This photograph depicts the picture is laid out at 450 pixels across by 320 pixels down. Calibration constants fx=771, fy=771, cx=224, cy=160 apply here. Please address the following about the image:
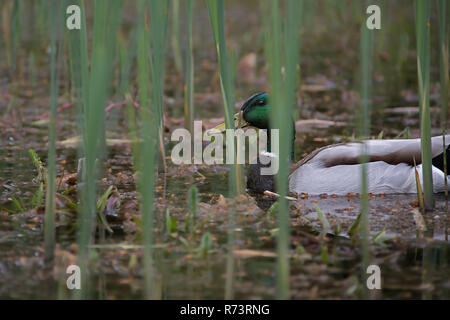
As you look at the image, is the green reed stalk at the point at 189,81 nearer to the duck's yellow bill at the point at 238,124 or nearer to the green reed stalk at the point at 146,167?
the duck's yellow bill at the point at 238,124

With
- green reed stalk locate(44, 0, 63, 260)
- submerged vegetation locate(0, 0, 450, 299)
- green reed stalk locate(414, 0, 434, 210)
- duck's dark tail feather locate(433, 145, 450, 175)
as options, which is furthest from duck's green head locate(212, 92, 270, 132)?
green reed stalk locate(44, 0, 63, 260)

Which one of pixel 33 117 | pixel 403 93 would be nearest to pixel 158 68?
pixel 33 117

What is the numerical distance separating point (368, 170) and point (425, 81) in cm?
128

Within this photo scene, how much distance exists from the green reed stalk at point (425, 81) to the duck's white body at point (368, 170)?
0.70 metres

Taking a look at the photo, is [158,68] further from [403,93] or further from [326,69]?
[326,69]

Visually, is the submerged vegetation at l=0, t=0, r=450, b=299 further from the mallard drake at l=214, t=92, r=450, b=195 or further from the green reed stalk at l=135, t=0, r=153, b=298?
the mallard drake at l=214, t=92, r=450, b=195

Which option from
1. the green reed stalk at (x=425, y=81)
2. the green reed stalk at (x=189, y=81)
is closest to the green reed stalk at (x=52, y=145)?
the green reed stalk at (x=189, y=81)

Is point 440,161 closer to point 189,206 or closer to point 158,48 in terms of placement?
point 189,206

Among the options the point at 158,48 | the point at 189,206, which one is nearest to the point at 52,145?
the point at 189,206

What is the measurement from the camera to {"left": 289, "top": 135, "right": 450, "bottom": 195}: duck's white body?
5.58 meters

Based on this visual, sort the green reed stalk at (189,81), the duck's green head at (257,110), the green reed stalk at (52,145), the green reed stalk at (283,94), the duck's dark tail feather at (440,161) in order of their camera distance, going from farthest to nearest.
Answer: the duck's green head at (257,110)
the green reed stalk at (189,81)
the duck's dark tail feather at (440,161)
the green reed stalk at (52,145)
the green reed stalk at (283,94)

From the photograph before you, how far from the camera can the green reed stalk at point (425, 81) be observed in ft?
13.8

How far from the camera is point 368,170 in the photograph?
5.66m

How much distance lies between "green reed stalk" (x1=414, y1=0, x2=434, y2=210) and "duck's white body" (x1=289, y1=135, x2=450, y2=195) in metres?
0.70
